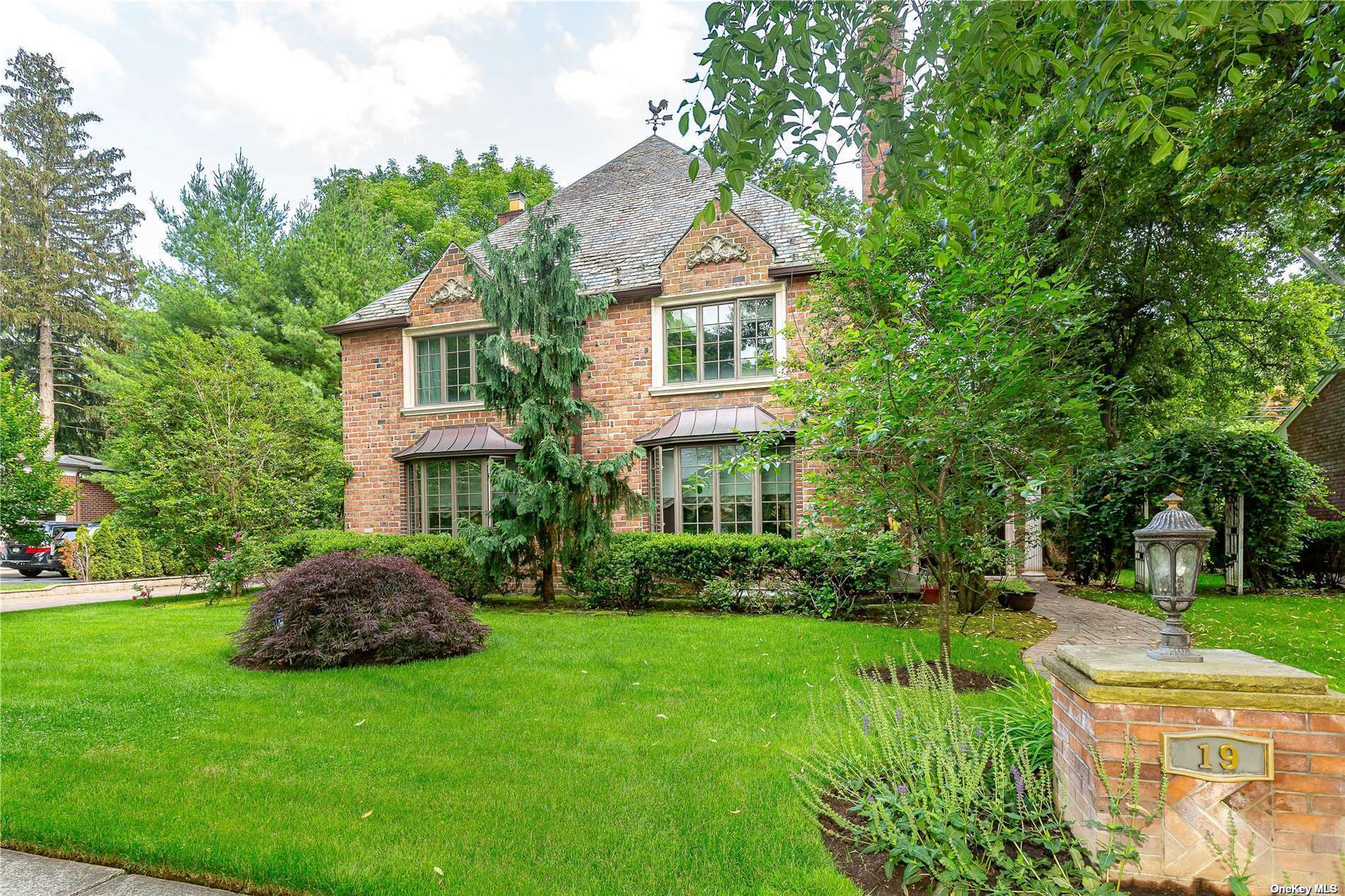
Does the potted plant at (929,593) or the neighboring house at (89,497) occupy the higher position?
the neighboring house at (89,497)

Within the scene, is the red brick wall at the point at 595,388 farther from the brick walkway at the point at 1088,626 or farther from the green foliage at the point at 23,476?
the green foliage at the point at 23,476

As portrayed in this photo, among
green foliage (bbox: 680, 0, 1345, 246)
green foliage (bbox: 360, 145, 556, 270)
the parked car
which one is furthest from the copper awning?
green foliage (bbox: 360, 145, 556, 270)

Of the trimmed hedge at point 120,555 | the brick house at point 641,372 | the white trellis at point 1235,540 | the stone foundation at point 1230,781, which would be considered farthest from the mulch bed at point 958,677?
the trimmed hedge at point 120,555

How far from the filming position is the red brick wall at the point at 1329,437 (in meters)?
15.7

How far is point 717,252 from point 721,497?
4.32 metres

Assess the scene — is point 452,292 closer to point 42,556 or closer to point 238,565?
point 238,565

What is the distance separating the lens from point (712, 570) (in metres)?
9.23

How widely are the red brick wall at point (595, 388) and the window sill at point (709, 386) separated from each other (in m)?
0.07

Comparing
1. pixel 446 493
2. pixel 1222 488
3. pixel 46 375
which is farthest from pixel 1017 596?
pixel 46 375

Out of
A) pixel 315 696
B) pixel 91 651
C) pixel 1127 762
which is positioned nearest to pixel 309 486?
pixel 91 651

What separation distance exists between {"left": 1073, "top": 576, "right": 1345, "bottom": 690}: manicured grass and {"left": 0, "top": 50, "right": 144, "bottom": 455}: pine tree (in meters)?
33.0

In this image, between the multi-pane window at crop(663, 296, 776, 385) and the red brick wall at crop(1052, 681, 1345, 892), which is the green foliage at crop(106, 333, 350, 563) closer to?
the multi-pane window at crop(663, 296, 776, 385)

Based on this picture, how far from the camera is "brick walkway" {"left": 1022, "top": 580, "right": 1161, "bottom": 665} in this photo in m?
6.67

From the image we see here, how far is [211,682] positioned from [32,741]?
4.44 ft
